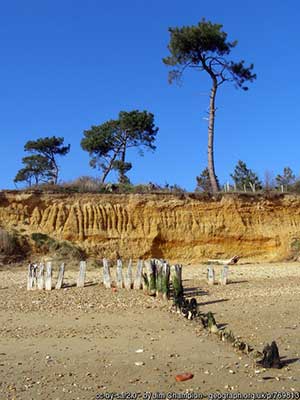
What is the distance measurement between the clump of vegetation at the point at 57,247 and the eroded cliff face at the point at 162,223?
0.60 metres

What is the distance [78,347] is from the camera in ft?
23.3

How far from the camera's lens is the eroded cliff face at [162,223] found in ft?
76.1

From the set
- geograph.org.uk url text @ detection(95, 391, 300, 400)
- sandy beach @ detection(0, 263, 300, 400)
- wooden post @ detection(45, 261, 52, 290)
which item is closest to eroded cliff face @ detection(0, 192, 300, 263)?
wooden post @ detection(45, 261, 52, 290)

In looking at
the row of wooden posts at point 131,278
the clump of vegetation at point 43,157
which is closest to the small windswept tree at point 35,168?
the clump of vegetation at point 43,157

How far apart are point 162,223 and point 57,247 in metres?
5.78

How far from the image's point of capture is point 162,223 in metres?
24.8

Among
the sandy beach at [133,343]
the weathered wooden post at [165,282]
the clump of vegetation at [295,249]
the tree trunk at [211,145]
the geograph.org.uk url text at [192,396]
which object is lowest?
the geograph.org.uk url text at [192,396]

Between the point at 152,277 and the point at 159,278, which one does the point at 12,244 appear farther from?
the point at 159,278

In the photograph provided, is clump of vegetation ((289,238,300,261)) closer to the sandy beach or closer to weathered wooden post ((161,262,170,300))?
the sandy beach

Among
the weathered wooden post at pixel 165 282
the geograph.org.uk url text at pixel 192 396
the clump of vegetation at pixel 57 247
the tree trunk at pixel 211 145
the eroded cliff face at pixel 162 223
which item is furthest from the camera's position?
the tree trunk at pixel 211 145

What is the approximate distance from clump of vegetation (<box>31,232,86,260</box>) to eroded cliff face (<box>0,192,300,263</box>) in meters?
0.60

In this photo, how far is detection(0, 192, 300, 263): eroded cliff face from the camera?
23203 mm

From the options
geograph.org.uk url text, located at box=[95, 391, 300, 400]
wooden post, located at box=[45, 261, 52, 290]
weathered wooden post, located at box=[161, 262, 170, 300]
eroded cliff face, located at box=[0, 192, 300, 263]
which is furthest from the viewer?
eroded cliff face, located at box=[0, 192, 300, 263]

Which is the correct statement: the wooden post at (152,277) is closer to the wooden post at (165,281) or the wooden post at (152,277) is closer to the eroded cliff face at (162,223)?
the wooden post at (165,281)
